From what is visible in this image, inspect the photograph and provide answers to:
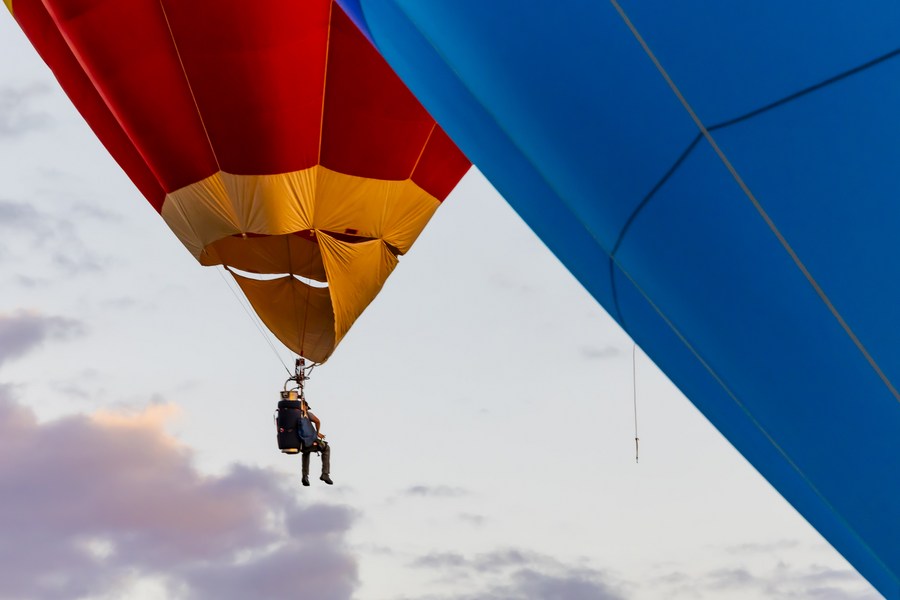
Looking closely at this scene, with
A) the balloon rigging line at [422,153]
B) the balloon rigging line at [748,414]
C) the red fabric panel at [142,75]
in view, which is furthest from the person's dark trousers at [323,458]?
the balloon rigging line at [748,414]

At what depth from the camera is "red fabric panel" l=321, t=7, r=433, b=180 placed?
14531mm

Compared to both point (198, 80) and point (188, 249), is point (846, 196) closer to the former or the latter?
point (198, 80)

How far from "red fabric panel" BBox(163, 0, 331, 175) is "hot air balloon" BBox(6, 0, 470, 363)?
0.01 meters

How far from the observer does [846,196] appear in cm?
501

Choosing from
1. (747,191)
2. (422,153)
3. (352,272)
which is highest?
(422,153)

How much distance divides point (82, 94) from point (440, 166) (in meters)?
4.16

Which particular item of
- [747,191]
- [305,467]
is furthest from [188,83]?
[747,191]

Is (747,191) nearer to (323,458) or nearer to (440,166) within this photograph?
(440,166)

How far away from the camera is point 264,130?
568 inches

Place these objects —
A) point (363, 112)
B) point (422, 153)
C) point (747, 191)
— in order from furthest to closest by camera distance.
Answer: point (422, 153) < point (363, 112) < point (747, 191)

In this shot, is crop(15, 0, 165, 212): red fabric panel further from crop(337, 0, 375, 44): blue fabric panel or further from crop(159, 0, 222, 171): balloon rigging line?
crop(337, 0, 375, 44): blue fabric panel

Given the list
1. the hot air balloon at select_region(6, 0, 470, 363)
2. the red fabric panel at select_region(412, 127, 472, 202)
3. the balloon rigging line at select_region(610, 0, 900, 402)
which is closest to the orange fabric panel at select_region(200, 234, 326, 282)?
the hot air balloon at select_region(6, 0, 470, 363)

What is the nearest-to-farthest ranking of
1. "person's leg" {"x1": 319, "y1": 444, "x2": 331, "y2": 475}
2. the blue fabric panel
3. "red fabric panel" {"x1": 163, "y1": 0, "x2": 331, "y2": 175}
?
the blue fabric panel
"red fabric panel" {"x1": 163, "y1": 0, "x2": 331, "y2": 175}
"person's leg" {"x1": 319, "y1": 444, "x2": 331, "y2": 475}

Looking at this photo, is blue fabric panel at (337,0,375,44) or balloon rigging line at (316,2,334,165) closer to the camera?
blue fabric panel at (337,0,375,44)
